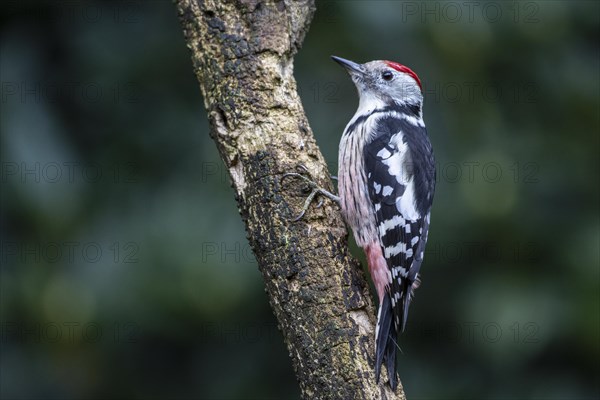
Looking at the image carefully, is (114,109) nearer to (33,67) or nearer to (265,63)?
(33,67)

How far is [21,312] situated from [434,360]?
230cm

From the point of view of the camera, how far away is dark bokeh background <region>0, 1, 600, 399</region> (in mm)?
4340

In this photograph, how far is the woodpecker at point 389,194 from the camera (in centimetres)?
360

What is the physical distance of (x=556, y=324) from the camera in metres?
4.56

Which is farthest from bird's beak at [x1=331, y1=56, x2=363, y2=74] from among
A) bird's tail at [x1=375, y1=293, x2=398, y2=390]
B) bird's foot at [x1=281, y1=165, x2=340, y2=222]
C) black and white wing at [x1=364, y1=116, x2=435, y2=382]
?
bird's tail at [x1=375, y1=293, x2=398, y2=390]

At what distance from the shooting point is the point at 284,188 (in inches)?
125

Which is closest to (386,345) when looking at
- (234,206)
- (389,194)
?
(389,194)

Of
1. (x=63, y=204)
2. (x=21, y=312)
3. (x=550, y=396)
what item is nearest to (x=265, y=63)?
(x=63, y=204)

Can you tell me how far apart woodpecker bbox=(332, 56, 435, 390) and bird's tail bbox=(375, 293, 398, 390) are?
85 mm

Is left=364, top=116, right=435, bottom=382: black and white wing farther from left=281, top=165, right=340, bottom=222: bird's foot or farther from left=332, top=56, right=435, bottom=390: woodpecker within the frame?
left=281, top=165, right=340, bottom=222: bird's foot

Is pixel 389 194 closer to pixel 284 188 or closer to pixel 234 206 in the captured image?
pixel 284 188

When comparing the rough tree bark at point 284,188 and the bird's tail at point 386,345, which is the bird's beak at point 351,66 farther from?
the bird's tail at point 386,345

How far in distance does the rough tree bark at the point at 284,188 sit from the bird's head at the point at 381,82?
78 cm

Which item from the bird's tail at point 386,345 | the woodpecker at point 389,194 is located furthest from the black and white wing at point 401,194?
the bird's tail at point 386,345
